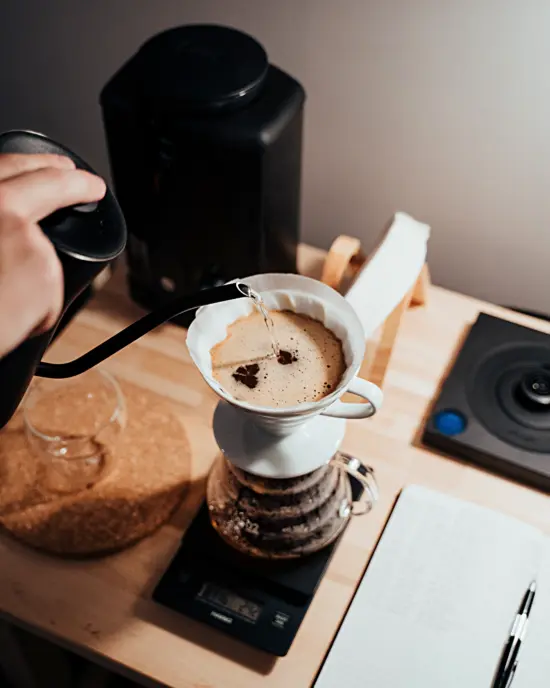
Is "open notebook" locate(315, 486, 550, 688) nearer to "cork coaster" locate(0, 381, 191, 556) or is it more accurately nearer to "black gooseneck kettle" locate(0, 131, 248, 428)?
"cork coaster" locate(0, 381, 191, 556)

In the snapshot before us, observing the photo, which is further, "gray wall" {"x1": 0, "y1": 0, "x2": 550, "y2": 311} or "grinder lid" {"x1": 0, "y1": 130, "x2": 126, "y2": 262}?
"gray wall" {"x1": 0, "y1": 0, "x2": 550, "y2": 311}

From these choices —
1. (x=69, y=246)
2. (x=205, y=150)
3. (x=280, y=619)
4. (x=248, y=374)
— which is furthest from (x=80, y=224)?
(x=280, y=619)

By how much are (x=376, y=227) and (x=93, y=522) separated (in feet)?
2.03

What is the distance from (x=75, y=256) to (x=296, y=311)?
0.92 ft

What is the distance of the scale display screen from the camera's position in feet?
2.68

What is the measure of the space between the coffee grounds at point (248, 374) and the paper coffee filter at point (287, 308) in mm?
28

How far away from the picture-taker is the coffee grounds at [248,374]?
0.73m

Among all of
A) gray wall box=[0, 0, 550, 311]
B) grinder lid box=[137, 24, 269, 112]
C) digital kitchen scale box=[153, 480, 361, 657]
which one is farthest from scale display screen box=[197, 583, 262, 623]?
gray wall box=[0, 0, 550, 311]

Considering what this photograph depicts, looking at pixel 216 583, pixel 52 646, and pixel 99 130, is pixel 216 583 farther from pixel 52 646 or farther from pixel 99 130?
pixel 99 130

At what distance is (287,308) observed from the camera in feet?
2.56

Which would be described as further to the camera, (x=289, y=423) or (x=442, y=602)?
(x=442, y=602)

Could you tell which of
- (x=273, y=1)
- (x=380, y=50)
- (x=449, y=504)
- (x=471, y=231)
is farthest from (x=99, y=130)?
(x=449, y=504)

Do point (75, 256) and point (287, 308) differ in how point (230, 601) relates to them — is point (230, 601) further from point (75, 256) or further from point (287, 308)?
point (75, 256)

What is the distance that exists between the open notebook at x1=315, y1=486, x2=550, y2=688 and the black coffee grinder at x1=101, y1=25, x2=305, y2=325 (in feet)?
1.21
